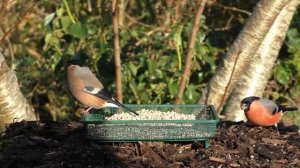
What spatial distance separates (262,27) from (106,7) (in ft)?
8.03

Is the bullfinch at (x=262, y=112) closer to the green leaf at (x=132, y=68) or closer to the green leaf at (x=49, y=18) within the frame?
the green leaf at (x=132, y=68)

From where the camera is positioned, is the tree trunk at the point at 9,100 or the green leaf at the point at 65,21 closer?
the tree trunk at the point at 9,100

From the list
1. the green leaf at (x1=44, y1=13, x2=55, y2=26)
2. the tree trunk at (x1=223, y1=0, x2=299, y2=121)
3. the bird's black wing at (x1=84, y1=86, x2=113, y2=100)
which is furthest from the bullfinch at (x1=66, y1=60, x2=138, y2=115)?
the tree trunk at (x1=223, y1=0, x2=299, y2=121)

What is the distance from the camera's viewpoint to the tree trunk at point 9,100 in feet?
20.2

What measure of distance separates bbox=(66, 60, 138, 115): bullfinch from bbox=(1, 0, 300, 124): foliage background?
123cm

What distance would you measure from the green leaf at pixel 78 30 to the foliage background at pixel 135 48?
1cm

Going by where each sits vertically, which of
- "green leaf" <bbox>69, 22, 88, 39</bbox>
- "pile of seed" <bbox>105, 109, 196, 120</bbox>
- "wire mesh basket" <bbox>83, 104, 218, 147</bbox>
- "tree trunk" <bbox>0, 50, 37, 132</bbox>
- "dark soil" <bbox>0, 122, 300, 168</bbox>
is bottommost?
"dark soil" <bbox>0, 122, 300, 168</bbox>

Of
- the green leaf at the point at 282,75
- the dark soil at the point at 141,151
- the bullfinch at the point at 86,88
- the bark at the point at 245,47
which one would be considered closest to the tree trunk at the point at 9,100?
the bullfinch at the point at 86,88

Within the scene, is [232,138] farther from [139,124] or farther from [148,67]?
[148,67]

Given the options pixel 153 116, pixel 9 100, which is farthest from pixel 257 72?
pixel 9 100

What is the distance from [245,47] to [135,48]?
190 cm

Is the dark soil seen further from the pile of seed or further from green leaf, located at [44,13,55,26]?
green leaf, located at [44,13,55,26]

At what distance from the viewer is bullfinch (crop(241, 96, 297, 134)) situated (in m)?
5.93

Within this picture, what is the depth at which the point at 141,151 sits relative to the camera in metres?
5.03
